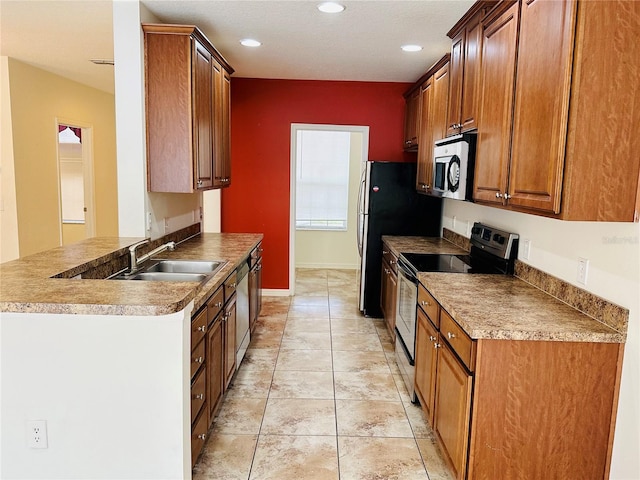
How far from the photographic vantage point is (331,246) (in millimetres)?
7512

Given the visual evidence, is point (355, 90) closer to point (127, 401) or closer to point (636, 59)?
point (636, 59)

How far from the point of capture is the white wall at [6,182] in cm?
477

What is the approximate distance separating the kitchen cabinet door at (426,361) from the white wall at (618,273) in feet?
2.32

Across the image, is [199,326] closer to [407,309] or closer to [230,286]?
[230,286]

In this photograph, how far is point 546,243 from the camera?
2.52 metres

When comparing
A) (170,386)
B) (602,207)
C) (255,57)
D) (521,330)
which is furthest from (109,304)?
(255,57)

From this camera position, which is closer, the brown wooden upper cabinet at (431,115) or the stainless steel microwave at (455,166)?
the stainless steel microwave at (455,166)

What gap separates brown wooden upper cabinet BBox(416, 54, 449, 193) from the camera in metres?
3.62

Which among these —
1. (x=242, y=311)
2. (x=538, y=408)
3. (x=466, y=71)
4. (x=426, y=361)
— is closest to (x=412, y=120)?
(x=466, y=71)

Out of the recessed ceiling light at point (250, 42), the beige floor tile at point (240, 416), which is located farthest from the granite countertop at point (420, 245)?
the recessed ceiling light at point (250, 42)

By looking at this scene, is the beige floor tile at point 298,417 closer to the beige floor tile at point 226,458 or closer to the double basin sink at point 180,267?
the beige floor tile at point 226,458

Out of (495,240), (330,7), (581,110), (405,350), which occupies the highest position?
(330,7)

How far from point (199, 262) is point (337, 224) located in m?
4.56

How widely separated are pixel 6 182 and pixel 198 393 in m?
3.98
